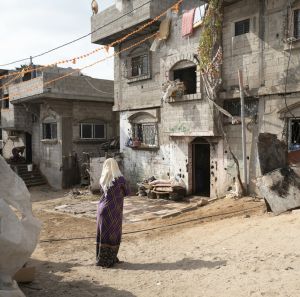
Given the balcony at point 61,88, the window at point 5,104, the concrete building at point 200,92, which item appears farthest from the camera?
the window at point 5,104

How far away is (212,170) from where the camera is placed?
12414 millimetres

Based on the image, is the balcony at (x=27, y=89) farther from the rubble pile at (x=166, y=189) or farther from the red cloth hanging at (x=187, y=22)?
the red cloth hanging at (x=187, y=22)

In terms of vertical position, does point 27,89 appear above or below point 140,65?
below

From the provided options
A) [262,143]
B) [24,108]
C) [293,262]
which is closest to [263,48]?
[262,143]

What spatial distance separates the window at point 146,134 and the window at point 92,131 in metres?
5.08

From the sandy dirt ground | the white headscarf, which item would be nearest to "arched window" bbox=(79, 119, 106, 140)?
the sandy dirt ground

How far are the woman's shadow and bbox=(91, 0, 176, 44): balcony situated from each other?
10.3m

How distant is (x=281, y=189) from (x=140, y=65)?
9274 millimetres

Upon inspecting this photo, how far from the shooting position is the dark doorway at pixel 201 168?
44.1 ft

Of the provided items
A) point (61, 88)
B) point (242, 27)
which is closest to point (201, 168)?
point (242, 27)

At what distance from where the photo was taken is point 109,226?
20.1ft

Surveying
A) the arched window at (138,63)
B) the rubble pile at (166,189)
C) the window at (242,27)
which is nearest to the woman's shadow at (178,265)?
the rubble pile at (166,189)

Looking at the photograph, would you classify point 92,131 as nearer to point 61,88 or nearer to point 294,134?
point 61,88

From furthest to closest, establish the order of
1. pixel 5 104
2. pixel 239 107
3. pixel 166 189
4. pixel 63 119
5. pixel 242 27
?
1. pixel 5 104
2. pixel 63 119
3. pixel 166 189
4. pixel 239 107
5. pixel 242 27
